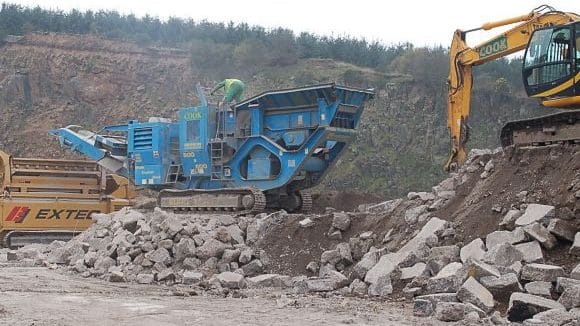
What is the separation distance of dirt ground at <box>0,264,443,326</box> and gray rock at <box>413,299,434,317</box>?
0.10 meters

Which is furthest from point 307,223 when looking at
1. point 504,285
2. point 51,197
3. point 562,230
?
point 51,197

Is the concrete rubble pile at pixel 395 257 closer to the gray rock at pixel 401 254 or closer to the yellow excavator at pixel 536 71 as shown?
the gray rock at pixel 401 254

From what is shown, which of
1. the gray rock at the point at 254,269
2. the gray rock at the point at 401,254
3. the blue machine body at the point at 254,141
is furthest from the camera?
the blue machine body at the point at 254,141

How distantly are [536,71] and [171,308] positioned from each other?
653 centimetres

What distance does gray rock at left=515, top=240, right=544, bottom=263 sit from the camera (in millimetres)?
8500

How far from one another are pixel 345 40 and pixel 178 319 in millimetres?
31561

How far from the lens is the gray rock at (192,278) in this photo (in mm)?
10875

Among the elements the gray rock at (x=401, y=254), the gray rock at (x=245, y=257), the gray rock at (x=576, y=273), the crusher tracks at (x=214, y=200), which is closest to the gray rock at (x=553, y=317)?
the gray rock at (x=576, y=273)

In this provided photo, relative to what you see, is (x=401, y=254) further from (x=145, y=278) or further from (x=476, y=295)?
(x=145, y=278)

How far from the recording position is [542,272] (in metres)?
8.02

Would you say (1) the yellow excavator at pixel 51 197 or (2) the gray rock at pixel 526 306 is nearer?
(2) the gray rock at pixel 526 306

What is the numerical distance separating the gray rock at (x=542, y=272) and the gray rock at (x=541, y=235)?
629mm

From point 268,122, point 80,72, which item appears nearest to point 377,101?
point 80,72

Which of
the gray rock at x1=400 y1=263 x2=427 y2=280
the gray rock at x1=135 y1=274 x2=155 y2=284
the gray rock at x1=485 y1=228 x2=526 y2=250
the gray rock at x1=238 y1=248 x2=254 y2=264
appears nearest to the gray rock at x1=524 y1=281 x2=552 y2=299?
the gray rock at x1=485 y1=228 x2=526 y2=250
